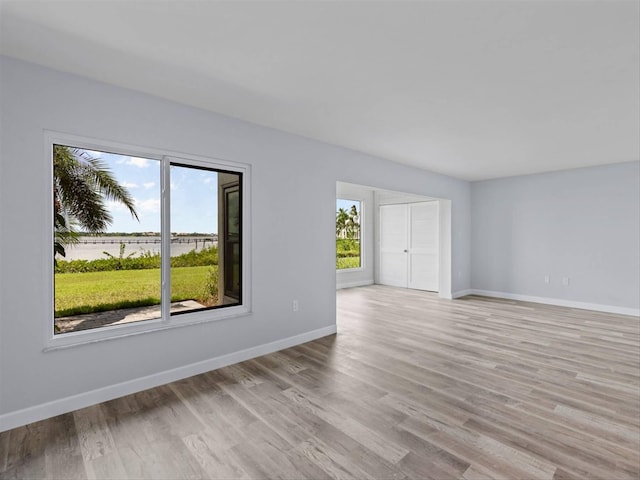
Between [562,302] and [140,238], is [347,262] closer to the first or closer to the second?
[562,302]

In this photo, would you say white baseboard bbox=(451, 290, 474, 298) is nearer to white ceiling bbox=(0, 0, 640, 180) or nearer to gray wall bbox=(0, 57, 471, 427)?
gray wall bbox=(0, 57, 471, 427)

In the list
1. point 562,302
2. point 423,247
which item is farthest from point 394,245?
point 562,302

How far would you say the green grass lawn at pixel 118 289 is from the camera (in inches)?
101

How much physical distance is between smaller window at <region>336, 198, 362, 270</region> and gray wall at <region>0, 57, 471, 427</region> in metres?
3.46

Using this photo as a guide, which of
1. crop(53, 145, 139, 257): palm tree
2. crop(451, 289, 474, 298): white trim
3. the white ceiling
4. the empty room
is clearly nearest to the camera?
the white ceiling

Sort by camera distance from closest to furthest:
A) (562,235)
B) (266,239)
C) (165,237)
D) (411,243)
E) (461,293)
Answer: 1. (165,237)
2. (266,239)
3. (562,235)
4. (461,293)
5. (411,243)

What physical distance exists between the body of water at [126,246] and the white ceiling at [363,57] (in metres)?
1.26

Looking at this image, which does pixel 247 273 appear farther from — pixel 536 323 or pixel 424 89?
pixel 536 323

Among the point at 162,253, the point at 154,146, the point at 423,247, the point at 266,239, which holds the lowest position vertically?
the point at 423,247

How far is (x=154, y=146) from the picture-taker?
287 centimetres

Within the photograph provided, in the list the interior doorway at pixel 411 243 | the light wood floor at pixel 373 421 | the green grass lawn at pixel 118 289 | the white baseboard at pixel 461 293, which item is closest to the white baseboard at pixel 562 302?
the white baseboard at pixel 461 293

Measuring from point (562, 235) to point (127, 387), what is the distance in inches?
271

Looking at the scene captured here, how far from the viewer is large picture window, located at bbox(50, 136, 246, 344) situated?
8.43 ft

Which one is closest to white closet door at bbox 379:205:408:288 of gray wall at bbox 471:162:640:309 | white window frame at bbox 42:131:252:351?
gray wall at bbox 471:162:640:309
